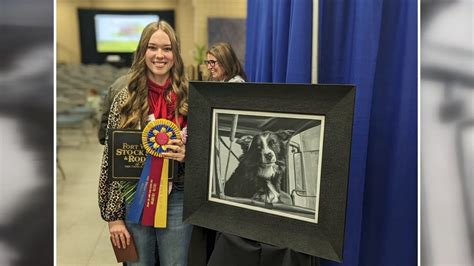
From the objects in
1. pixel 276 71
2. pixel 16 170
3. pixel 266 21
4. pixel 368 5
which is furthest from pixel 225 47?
pixel 16 170

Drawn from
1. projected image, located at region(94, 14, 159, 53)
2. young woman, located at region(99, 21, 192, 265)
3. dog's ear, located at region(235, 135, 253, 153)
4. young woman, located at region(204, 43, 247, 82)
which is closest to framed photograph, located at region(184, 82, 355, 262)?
dog's ear, located at region(235, 135, 253, 153)

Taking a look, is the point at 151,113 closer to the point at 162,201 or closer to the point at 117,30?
the point at 162,201

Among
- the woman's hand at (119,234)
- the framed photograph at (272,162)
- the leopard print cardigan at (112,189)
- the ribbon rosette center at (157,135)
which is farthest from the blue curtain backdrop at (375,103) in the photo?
the woman's hand at (119,234)

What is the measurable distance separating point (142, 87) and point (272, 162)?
43 cm

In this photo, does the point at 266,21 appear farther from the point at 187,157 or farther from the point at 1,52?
the point at 1,52

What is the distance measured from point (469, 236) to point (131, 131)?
826mm

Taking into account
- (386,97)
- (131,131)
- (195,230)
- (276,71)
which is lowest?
A: (195,230)

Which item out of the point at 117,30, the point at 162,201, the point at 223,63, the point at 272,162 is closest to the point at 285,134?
the point at 272,162

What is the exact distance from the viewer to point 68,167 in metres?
2.79

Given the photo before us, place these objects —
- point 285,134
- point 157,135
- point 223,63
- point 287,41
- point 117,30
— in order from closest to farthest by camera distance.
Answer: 1. point 285,134
2. point 157,135
3. point 287,41
4. point 223,63
5. point 117,30

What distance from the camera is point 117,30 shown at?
187 inches

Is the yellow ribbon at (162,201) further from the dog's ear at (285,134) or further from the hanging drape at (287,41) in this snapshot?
the hanging drape at (287,41)

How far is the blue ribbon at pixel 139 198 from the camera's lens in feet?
3.40

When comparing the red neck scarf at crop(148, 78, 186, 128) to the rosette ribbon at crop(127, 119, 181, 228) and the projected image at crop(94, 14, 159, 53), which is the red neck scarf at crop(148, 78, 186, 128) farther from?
the projected image at crop(94, 14, 159, 53)
